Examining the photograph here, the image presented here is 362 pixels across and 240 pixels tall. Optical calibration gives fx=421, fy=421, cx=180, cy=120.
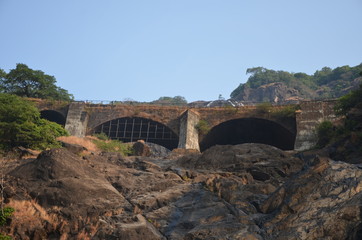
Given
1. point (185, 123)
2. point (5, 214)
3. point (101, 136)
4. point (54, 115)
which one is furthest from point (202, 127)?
point (5, 214)

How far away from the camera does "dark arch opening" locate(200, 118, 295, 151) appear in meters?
40.4

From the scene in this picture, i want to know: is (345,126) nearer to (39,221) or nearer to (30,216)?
(39,221)

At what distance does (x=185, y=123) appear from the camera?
3975cm

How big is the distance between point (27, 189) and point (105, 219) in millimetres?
3693

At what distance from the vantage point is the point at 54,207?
15.4m

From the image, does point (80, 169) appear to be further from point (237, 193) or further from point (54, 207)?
point (237, 193)

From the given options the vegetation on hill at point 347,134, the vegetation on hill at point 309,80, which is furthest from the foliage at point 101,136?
the vegetation on hill at point 309,80

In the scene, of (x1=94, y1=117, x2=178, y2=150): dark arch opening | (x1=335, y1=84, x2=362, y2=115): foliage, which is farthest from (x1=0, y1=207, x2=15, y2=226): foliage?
(x1=94, y1=117, x2=178, y2=150): dark arch opening

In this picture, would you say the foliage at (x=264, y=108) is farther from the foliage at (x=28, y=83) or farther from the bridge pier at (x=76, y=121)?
the foliage at (x=28, y=83)

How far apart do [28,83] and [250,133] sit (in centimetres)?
2580

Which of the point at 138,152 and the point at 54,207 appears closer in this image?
the point at 54,207

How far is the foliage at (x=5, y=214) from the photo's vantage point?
1405 centimetres

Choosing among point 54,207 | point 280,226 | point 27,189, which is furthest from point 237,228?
point 27,189

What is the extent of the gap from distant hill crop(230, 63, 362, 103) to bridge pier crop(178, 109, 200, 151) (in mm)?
45144
